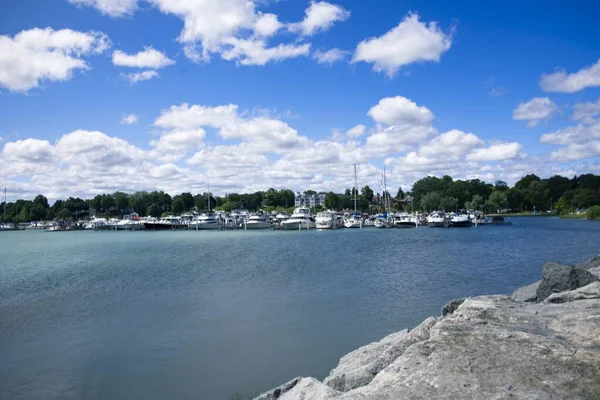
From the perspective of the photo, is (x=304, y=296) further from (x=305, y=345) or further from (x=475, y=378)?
(x=475, y=378)

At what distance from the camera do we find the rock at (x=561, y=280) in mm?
12836

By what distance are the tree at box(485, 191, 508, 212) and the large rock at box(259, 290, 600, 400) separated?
182 meters

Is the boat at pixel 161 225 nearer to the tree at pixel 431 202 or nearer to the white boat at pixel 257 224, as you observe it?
the white boat at pixel 257 224

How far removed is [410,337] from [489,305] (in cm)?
208

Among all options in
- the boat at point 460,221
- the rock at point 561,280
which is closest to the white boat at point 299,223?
the boat at point 460,221

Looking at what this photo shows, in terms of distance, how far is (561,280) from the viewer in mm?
12938

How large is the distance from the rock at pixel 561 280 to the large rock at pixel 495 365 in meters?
5.86

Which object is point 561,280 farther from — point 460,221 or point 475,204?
point 475,204

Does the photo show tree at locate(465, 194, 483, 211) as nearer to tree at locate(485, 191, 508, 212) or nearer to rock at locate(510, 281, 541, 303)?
tree at locate(485, 191, 508, 212)

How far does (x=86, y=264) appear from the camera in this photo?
152 ft

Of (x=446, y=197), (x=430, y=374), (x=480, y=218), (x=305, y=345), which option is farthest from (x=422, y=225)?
(x=430, y=374)

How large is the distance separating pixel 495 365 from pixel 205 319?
16.3 meters

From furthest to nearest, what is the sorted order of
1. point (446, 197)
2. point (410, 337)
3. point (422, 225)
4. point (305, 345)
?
1. point (446, 197)
2. point (422, 225)
3. point (305, 345)
4. point (410, 337)

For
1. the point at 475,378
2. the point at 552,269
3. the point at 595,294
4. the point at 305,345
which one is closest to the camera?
the point at 475,378
